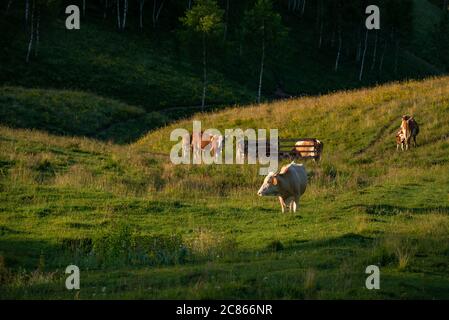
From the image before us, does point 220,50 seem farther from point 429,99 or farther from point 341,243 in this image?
point 341,243

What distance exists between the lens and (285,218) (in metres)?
23.9

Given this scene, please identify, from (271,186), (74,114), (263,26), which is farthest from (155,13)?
(271,186)

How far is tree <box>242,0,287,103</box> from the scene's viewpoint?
75125 mm

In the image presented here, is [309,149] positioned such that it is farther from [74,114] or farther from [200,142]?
[74,114]

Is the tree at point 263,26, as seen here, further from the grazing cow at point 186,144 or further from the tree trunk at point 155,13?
the grazing cow at point 186,144

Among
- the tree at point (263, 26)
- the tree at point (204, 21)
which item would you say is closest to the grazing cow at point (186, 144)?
the tree at point (204, 21)

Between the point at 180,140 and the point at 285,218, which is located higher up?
the point at 180,140

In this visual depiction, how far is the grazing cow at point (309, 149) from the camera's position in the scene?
3969 cm

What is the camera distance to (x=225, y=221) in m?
23.7

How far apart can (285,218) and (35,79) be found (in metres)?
52.0

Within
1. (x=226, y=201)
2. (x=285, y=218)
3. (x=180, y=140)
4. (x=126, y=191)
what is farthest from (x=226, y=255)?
(x=180, y=140)

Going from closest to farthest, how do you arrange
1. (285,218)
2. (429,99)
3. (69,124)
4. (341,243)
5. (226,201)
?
(341,243) < (285,218) < (226,201) < (429,99) < (69,124)

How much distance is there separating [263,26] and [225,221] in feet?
179

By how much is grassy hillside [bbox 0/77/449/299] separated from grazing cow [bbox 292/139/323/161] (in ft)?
2.45
